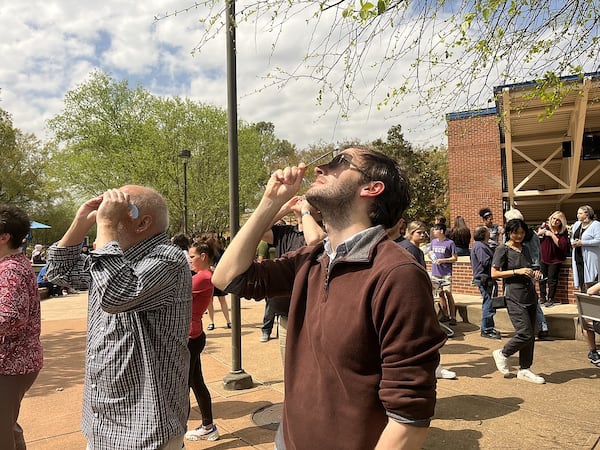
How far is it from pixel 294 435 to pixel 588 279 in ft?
23.5

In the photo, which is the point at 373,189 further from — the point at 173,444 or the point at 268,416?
the point at 268,416

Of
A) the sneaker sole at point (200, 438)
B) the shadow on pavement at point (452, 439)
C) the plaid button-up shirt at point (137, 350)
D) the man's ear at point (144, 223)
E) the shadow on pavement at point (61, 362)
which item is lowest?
the shadow on pavement at point (452, 439)

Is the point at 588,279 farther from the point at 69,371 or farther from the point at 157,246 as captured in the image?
the point at 69,371

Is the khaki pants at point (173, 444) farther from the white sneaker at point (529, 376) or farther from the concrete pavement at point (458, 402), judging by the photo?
the white sneaker at point (529, 376)

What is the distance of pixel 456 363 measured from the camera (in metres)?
6.13

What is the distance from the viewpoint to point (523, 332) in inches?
207

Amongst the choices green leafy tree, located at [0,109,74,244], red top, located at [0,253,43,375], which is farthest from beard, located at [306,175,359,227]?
green leafy tree, located at [0,109,74,244]

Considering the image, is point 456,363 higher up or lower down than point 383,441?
lower down

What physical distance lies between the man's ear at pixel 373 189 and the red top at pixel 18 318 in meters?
2.20

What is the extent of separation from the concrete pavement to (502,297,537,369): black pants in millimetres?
308

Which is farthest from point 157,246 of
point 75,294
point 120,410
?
point 75,294

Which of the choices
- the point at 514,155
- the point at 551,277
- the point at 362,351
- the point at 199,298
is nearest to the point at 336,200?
the point at 362,351

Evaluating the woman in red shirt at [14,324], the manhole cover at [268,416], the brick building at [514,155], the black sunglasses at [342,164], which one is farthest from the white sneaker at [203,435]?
the brick building at [514,155]

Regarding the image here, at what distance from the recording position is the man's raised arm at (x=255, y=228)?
6.40 feet
